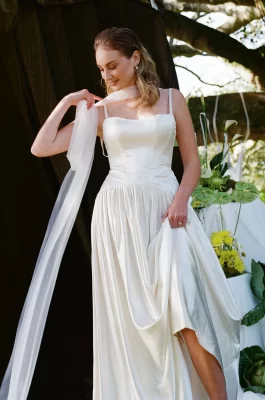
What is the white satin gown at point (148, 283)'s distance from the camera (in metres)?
3.32

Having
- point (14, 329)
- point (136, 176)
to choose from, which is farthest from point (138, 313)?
point (14, 329)

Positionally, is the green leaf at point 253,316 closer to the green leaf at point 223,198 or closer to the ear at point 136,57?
the green leaf at point 223,198

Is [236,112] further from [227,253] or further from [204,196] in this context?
[227,253]

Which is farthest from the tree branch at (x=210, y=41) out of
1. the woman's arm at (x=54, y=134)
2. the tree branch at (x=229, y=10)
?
the woman's arm at (x=54, y=134)

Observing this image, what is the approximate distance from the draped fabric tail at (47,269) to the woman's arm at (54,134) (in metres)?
0.04

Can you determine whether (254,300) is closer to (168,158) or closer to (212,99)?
(168,158)

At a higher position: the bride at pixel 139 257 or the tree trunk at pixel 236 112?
the tree trunk at pixel 236 112

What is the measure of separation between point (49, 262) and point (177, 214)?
1.86 feet

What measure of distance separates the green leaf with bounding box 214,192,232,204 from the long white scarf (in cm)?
101

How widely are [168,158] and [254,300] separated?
Answer: 43.3 inches

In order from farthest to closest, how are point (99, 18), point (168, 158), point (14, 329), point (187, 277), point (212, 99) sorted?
point (212, 99), point (99, 18), point (14, 329), point (168, 158), point (187, 277)

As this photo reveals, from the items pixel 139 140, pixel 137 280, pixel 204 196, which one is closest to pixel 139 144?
pixel 139 140

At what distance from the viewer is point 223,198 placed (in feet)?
14.5

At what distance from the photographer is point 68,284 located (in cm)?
449
